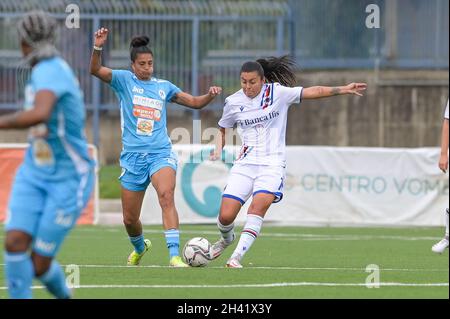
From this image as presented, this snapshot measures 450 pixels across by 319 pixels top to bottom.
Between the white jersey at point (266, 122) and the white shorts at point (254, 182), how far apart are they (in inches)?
2.8

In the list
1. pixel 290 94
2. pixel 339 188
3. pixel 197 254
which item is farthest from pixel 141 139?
pixel 339 188

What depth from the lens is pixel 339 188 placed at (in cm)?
2103

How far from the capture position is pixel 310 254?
14734 millimetres

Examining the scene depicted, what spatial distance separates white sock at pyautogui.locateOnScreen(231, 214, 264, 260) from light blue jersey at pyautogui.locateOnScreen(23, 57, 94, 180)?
14.3 feet

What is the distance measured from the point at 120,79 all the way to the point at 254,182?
5.78 feet

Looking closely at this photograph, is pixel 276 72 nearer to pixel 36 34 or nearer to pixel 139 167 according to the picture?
pixel 139 167

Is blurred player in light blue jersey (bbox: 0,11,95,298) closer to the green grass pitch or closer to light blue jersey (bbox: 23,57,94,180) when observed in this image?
light blue jersey (bbox: 23,57,94,180)

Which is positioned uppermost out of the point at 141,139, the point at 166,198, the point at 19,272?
the point at 141,139

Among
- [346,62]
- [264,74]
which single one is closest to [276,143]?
[264,74]

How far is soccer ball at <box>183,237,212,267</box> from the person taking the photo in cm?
1210

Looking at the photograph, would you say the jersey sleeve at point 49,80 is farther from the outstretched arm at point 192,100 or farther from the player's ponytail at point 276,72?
the player's ponytail at point 276,72

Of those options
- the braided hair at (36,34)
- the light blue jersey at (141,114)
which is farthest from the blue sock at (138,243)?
the braided hair at (36,34)

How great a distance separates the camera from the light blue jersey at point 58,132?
7.70 m
